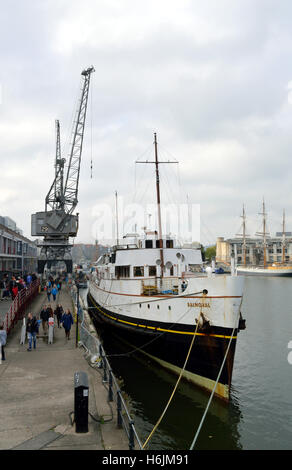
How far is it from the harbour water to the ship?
0.78 meters

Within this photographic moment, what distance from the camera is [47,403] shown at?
36.6ft

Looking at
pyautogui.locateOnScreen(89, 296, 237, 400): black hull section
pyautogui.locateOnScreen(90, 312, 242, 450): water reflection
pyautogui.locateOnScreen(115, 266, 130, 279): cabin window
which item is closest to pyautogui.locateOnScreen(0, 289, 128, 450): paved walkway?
pyautogui.locateOnScreen(90, 312, 242, 450): water reflection

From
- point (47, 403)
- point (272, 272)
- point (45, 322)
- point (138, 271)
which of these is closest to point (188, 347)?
point (138, 271)

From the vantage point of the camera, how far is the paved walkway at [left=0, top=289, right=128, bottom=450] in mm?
8727

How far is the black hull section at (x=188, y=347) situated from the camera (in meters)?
15.6

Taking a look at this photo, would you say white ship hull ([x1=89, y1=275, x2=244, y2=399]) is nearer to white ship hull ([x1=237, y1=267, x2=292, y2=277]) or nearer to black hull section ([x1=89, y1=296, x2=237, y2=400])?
black hull section ([x1=89, y1=296, x2=237, y2=400])

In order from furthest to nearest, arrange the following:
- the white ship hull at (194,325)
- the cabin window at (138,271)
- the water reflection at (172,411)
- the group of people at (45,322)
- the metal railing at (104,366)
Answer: the cabin window at (138,271)
the group of people at (45,322)
the white ship hull at (194,325)
the water reflection at (172,411)
the metal railing at (104,366)

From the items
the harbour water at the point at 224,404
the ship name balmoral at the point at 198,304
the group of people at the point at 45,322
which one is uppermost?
the ship name balmoral at the point at 198,304

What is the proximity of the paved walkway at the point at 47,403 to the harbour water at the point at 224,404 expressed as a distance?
304cm

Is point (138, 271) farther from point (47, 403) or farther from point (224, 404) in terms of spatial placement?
point (47, 403)

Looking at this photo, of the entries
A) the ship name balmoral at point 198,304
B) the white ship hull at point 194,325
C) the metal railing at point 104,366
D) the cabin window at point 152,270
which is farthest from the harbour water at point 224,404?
the cabin window at point 152,270

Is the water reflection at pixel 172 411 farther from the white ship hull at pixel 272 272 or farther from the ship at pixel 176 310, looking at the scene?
the white ship hull at pixel 272 272
